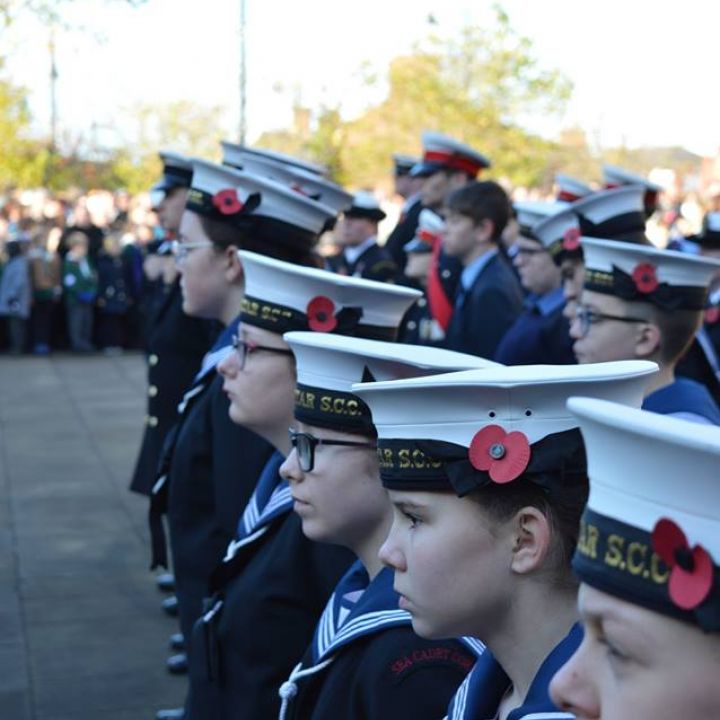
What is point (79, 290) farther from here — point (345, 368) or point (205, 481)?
point (345, 368)

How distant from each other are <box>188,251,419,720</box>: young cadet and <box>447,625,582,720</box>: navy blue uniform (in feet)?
3.75

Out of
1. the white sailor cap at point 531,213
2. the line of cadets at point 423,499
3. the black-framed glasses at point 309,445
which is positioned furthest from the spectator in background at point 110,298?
the black-framed glasses at point 309,445

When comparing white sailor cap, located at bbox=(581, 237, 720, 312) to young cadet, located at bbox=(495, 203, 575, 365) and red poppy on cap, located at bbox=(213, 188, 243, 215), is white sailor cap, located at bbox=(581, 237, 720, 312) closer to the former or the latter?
red poppy on cap, located at bbox=(213, 188, 243, 215)

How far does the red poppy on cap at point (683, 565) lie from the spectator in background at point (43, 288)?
17.9 m

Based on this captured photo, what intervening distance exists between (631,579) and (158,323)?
5.76 metres

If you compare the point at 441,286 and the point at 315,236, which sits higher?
the point at 315,236

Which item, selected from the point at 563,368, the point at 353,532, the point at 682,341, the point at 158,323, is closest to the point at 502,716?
the point at 563,368

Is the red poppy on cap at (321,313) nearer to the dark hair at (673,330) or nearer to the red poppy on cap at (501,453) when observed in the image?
the dark hair at (673,330)

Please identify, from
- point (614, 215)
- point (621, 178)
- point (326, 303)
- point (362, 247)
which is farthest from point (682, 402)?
point (362, 247)

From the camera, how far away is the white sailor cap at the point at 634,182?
31.0 feet

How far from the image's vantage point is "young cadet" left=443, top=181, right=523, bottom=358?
7848 millimetres

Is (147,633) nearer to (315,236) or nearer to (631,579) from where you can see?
(315,236)

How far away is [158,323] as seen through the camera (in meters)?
7.35

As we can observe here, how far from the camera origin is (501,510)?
7.77 ft
